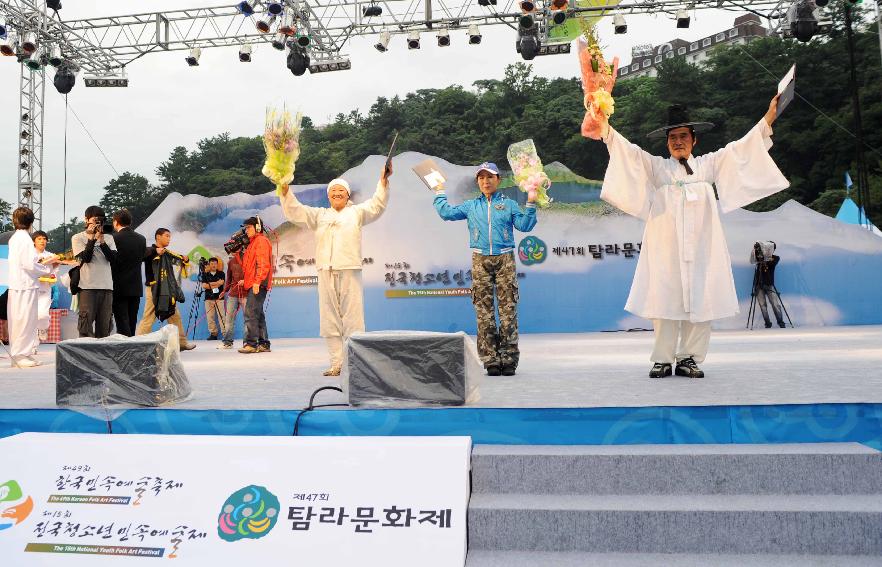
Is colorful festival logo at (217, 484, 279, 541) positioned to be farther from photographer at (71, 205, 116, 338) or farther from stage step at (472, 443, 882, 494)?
photographer at (71, 205, 116, 338)

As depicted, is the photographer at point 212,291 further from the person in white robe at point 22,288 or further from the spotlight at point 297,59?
the person in white robe at point 22,288

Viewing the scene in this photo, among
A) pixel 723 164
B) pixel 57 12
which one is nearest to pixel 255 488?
pixel 723 164

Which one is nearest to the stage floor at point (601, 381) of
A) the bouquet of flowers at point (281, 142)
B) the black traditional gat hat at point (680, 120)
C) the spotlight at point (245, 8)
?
the bouquet of flowers at point (281, 142)

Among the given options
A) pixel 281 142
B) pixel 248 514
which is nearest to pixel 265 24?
pixel 281 142

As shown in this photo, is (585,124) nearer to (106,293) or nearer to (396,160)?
(106,293)

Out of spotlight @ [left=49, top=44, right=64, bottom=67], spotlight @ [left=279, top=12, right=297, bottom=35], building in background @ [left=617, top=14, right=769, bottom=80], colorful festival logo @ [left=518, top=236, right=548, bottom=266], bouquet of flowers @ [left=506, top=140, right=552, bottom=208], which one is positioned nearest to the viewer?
bouquet of flowers @ [left=506, top=140, right=552, bottom=208]

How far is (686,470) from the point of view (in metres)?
2.59

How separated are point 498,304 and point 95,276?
3.85 metres

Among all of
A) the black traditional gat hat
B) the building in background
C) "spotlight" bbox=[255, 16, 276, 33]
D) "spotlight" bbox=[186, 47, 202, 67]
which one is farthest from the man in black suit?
the building in background

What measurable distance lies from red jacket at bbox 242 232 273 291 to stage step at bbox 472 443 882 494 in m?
5.28

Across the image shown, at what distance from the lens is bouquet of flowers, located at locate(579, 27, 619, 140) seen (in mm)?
3975

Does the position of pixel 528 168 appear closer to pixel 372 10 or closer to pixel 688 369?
pixel 688 369

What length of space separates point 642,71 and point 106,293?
25.4 m

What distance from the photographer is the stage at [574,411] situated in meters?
2.79
